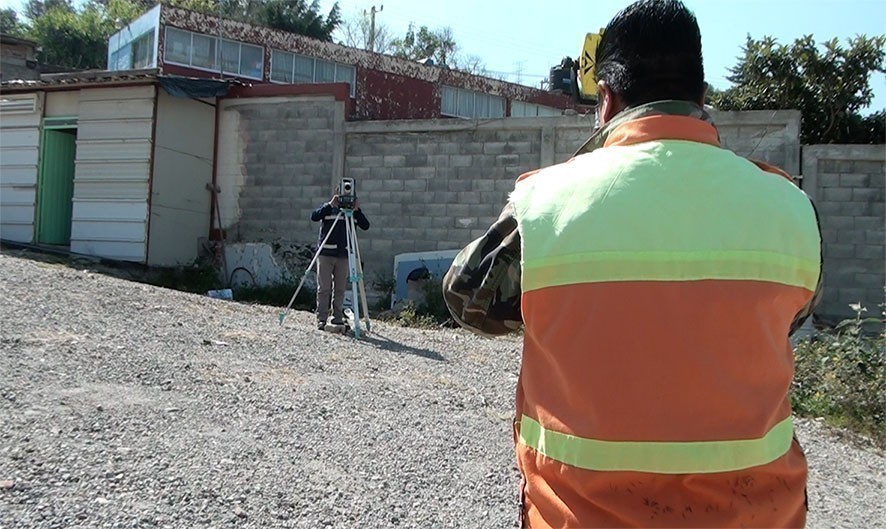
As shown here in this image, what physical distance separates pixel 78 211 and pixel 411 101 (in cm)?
683

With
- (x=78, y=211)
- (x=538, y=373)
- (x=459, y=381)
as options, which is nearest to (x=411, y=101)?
(x=78, y=211)

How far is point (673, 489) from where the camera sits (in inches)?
51.9

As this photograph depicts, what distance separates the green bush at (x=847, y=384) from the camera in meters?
6.08

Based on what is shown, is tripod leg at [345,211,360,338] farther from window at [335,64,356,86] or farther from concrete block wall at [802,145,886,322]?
window at [335,64,356,86]

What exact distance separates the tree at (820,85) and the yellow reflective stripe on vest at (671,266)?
40.0ft

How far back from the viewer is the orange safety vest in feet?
4.35

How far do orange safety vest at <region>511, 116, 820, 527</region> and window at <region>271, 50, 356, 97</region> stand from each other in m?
20.2

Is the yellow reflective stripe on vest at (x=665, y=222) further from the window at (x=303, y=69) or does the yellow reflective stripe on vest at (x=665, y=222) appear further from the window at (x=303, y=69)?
the window at (x=303, y=69)

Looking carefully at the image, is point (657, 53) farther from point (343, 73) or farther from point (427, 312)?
point (343, 73)

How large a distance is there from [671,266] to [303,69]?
21.0 metres

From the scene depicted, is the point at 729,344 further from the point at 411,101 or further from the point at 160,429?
the point at 411,101

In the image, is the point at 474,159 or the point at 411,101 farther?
the point at 411,101

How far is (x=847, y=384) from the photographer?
20.6 ft

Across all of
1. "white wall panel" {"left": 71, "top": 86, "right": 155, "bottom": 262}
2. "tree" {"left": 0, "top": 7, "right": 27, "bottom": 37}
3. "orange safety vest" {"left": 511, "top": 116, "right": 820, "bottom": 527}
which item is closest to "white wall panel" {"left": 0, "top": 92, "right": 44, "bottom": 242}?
"white wall panel" {"left": 71, "top": 86, "right": 155, "bottom": 262}
